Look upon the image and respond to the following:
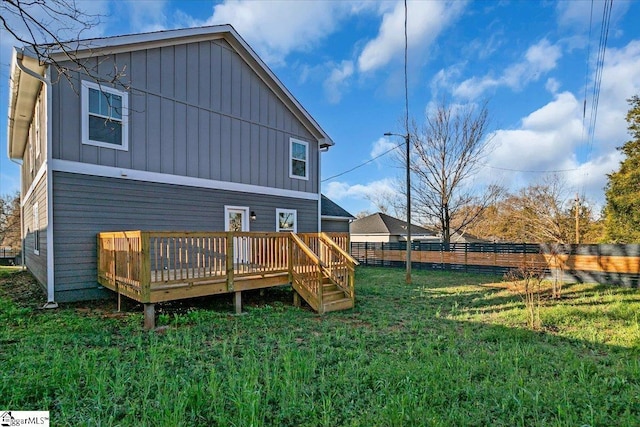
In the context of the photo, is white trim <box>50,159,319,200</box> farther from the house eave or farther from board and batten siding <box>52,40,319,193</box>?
the house eave

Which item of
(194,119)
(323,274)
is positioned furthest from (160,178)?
(323,274)

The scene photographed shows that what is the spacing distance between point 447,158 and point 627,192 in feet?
24.8

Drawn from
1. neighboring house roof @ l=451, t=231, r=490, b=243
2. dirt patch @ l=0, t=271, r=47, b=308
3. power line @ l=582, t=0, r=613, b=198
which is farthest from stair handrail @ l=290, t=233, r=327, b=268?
neighboring house roof @ l=451, t=231, r=490, b=243

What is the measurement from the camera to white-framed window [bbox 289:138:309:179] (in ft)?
37.6

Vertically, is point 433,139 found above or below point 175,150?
above

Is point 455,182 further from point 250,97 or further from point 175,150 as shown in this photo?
point 175,150

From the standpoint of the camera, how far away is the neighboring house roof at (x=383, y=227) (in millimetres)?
24500

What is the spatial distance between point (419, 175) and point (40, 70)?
1633cm

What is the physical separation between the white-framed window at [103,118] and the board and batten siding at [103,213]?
32.8 inches

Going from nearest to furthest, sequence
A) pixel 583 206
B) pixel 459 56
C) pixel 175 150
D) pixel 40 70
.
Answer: pixel 40 70
pixel 175 150
pixel 459 56
pixel 583 206

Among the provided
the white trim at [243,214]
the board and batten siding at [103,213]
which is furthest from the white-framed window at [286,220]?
the board and batten siding at [103,213]

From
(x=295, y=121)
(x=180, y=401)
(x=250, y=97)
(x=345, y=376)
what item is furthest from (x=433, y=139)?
(x=180, y=401)

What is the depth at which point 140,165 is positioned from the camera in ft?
26.4
